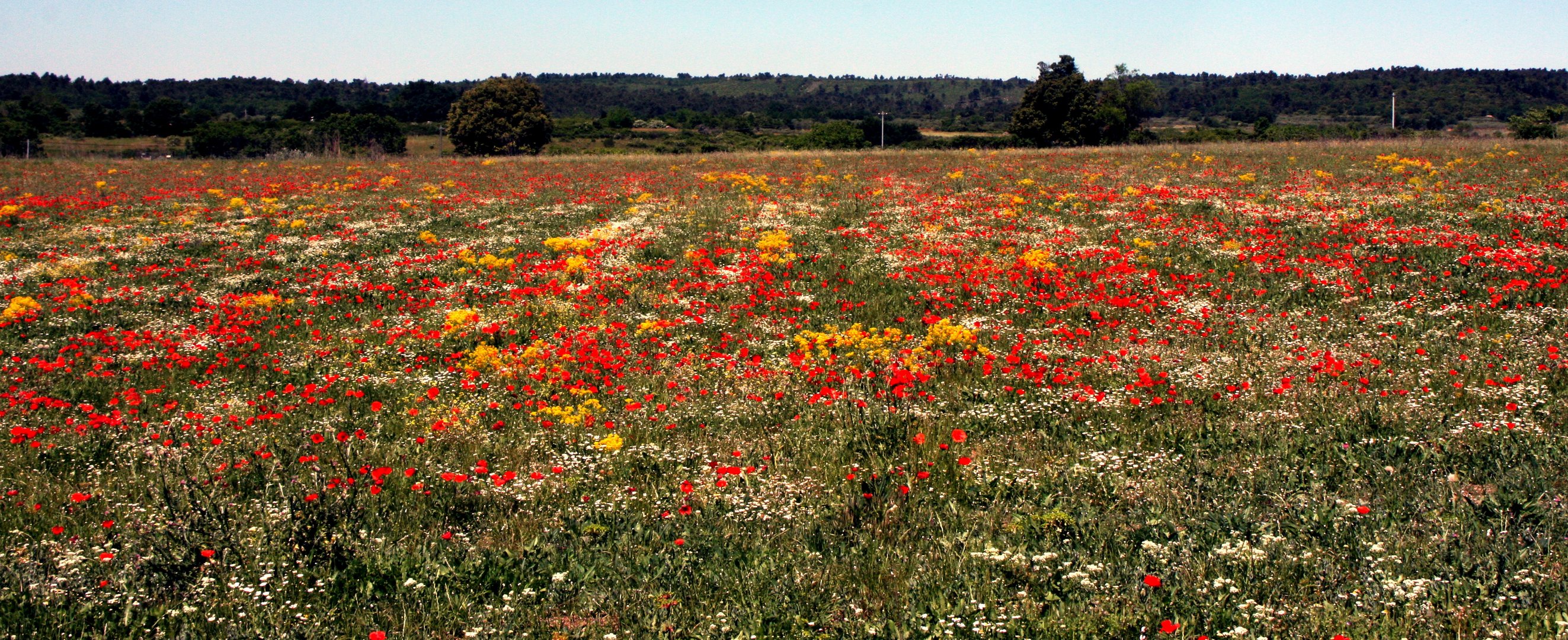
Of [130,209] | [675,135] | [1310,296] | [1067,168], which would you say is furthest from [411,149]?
[1310,296]

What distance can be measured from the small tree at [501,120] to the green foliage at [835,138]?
2624cm

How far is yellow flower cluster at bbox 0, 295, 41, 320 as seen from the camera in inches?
443

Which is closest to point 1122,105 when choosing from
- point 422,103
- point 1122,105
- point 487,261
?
point 1122,105

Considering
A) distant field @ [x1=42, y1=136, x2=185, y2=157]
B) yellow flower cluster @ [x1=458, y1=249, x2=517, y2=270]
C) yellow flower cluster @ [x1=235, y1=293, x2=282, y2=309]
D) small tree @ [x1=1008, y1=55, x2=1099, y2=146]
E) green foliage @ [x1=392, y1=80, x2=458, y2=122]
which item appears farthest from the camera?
green foliage @ [x1=392, y1=80, x2=458, y2=122]

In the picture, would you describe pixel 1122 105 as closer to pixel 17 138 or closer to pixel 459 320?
pixel 459 320

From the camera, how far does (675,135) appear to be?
112312 millimetres

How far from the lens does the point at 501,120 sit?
66.4 m

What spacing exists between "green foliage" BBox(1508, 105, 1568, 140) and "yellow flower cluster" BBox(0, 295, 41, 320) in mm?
59216

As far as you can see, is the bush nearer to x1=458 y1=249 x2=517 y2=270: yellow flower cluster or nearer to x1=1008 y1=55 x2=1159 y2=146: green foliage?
x1=458 y1=249 x2=517 y2=270: yellow flower cluster

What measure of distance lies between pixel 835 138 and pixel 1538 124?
58.1 m

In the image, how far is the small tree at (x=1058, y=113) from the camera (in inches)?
2552

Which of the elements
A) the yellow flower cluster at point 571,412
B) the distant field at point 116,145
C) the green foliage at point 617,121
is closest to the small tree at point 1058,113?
the yellow flower cluster at point 571,412

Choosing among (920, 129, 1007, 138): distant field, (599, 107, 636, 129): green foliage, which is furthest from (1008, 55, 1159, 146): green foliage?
(599, 107, 636, 129): green foliage

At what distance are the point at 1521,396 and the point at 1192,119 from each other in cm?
18678
